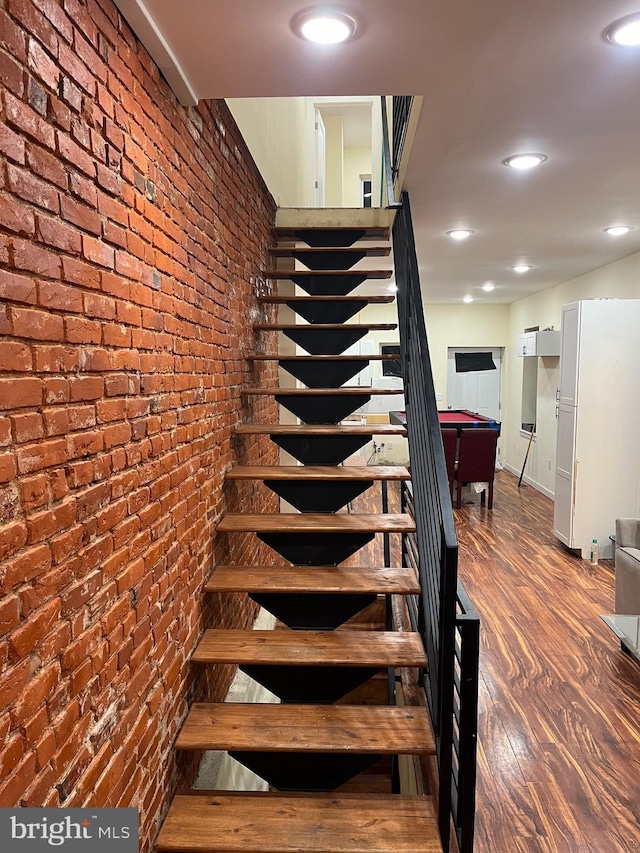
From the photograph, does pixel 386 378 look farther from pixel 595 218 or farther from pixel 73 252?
pixel 73 252

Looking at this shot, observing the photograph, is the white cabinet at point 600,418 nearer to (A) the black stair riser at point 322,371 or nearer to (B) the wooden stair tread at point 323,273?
(B) the wooden stair tread at point 323,273

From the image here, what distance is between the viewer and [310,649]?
7.29 ft

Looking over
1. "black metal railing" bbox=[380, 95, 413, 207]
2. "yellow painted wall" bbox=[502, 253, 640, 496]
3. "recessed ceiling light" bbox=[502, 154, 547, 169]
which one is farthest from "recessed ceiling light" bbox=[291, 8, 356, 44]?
"yellow painted wall" bbox=[502, 253, 640, 496]

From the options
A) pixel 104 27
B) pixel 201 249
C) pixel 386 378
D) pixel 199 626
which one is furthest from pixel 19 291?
pixel 386 378

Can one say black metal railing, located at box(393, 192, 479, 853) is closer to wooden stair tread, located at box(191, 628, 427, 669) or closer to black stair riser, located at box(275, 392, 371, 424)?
wooden stair tread, located at box(191, 628, 427, 669)

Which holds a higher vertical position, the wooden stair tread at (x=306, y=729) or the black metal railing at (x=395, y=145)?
the black metal railing at (x=395, y=145)

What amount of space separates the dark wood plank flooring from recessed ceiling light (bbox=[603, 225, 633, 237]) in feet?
9.29

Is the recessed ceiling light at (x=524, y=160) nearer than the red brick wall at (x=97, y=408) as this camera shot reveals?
No

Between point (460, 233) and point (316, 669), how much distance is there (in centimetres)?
365

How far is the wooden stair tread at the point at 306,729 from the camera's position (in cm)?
189

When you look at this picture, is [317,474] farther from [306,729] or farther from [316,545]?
[306,729]

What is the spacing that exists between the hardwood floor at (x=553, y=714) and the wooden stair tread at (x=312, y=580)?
960 millimetres

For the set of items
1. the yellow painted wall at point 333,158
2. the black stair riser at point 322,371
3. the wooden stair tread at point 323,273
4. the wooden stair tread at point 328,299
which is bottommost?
the black stair riser at point 322,371

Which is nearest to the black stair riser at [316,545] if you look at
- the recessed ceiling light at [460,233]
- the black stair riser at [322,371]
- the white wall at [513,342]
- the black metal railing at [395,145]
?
the black stair riser at [322,371]
